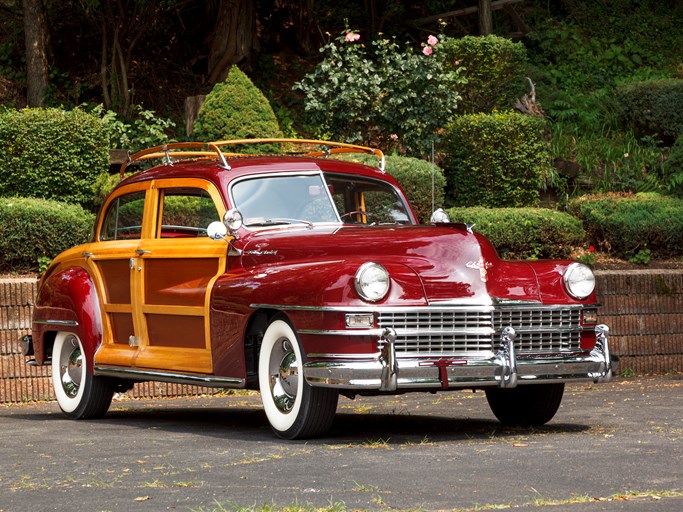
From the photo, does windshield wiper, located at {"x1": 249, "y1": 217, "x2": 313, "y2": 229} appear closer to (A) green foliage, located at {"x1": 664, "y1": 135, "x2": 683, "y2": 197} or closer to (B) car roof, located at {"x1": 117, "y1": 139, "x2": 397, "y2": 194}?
(B) car roof, located at {"x1": 117, "y1": 139, "x2": 397, "y2": 194}

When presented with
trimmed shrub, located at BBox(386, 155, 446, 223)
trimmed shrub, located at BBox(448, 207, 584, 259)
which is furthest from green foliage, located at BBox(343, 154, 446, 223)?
trimmed shrub, located at BBox(448, 207, 584, 259)

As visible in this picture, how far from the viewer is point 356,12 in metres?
22.9

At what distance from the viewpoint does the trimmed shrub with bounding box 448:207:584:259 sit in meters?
14.2

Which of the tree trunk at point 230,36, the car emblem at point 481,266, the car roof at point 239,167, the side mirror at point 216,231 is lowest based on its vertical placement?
the car emblem at point 481,266

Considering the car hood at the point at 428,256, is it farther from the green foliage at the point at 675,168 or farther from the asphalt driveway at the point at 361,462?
the green foliage at the point at 675,168

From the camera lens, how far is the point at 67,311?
979cm

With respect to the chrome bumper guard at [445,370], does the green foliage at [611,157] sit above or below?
above

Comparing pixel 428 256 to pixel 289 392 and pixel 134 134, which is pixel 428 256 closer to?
pixel 289 392

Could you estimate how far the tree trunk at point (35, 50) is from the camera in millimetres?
18594

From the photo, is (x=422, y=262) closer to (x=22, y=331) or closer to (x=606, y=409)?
(x=606, y=409)

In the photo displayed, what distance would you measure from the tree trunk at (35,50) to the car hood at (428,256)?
1135 cm

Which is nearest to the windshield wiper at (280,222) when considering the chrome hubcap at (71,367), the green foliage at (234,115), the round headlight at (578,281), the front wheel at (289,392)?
the front wheel at (289,392)

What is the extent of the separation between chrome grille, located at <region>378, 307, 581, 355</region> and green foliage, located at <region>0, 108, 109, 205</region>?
841 cm

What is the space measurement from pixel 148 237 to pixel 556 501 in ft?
15.8
